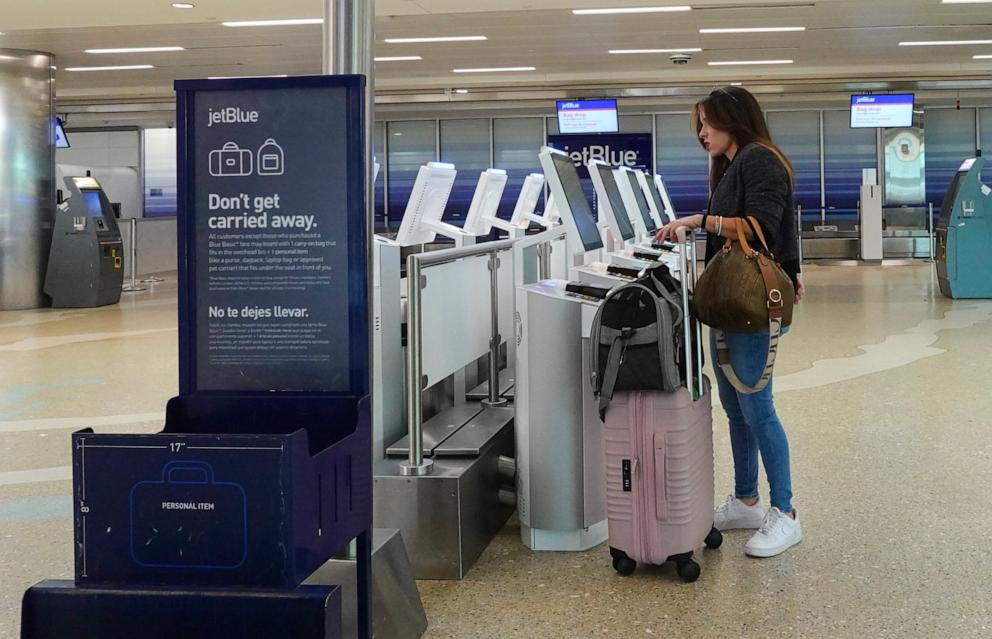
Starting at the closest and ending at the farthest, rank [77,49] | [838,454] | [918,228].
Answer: [838,454]
[77,49]
[918,228]

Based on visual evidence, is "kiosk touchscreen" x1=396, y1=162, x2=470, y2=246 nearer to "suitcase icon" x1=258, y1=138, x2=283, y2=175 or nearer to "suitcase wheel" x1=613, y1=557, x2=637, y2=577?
"suitcase wheel" x1=613, y1=557, x2=637, y2=577

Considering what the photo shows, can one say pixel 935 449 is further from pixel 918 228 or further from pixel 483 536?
pixel 918 228

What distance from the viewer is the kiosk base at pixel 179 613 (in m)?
1.84

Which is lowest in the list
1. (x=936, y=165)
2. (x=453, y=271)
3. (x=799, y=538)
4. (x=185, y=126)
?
(x=799, y=538)

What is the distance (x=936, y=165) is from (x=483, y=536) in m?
19.0

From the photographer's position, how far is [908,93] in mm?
15766

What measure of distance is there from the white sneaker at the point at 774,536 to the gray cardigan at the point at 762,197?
2.58ft

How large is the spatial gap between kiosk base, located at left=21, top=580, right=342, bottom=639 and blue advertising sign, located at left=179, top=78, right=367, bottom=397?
50cm

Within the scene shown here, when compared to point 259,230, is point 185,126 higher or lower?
higher

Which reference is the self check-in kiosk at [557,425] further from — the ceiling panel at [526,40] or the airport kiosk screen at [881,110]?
the airport kiosk screen at [881,110]

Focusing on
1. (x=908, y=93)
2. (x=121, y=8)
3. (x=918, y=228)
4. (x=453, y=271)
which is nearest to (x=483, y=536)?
(x=453, y=271)

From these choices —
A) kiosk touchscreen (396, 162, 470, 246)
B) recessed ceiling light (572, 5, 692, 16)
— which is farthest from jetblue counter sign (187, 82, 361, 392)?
recessed ceiling light (572, 5, 692, 16)

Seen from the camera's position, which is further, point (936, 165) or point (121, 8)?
point (936, 165)

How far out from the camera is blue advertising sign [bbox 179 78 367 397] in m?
2.21
